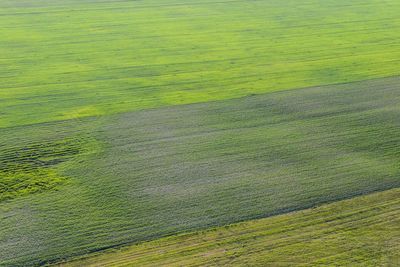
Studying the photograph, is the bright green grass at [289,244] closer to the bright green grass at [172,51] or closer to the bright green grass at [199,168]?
the bright green grass at [199,168]

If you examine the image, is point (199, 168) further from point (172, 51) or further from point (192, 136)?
point (172, 51)

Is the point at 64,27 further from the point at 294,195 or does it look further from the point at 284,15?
the point at 294,195

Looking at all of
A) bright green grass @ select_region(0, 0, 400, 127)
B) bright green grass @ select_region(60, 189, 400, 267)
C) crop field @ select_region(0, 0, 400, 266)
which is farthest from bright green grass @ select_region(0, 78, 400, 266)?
bright green grass @ select_region(0, 0, 400, 127)

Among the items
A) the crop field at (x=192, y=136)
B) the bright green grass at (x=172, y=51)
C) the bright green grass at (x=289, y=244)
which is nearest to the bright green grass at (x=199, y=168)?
the crop field at (x=192, y=136)

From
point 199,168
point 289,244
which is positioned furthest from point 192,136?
point 289,244

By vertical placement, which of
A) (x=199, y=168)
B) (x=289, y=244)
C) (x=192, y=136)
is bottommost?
(x=289, y=244)

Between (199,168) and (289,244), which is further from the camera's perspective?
(199,168)

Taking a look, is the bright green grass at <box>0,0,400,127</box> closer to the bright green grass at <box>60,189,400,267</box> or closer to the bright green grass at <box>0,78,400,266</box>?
the bright green grass at <box>0,78,400,266</box>

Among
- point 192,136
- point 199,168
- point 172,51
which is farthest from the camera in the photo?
point 172,51
